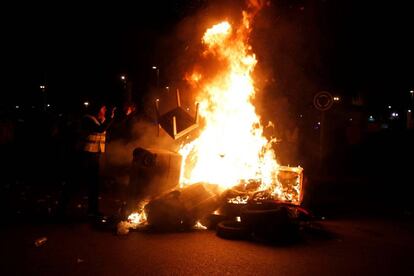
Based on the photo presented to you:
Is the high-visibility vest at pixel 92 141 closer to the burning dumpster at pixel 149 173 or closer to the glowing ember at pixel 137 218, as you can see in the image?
the burning dumpster at pixel 149 173

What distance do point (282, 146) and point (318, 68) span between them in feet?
15.3

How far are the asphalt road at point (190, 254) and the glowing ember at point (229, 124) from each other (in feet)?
8.87

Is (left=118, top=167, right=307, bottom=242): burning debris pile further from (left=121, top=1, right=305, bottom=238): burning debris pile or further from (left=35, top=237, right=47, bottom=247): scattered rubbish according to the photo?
(left=35, top=237, right=47, bottom=247): scattered rubbish

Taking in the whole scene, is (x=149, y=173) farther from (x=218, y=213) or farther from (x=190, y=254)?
(x=190, y=254)

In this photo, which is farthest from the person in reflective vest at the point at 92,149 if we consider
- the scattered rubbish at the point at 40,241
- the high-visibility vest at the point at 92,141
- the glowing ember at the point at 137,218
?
the scattered rubbish at the point at 40,241

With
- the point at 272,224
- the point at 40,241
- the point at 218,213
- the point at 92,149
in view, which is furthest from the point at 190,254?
the point at 92,149

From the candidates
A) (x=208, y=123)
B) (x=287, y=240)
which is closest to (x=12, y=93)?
(x=208, y=123)

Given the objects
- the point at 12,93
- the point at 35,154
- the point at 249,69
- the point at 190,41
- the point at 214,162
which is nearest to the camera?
the point at 214,162

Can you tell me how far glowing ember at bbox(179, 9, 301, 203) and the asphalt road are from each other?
2.70 m

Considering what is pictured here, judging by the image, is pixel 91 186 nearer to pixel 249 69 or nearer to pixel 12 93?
pixel 249 69

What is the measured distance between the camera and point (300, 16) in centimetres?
1573

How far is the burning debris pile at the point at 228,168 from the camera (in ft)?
24.9

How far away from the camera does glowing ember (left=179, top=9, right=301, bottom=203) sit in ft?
33.1

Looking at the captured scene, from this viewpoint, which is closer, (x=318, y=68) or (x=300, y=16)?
(x=300, y=16)
